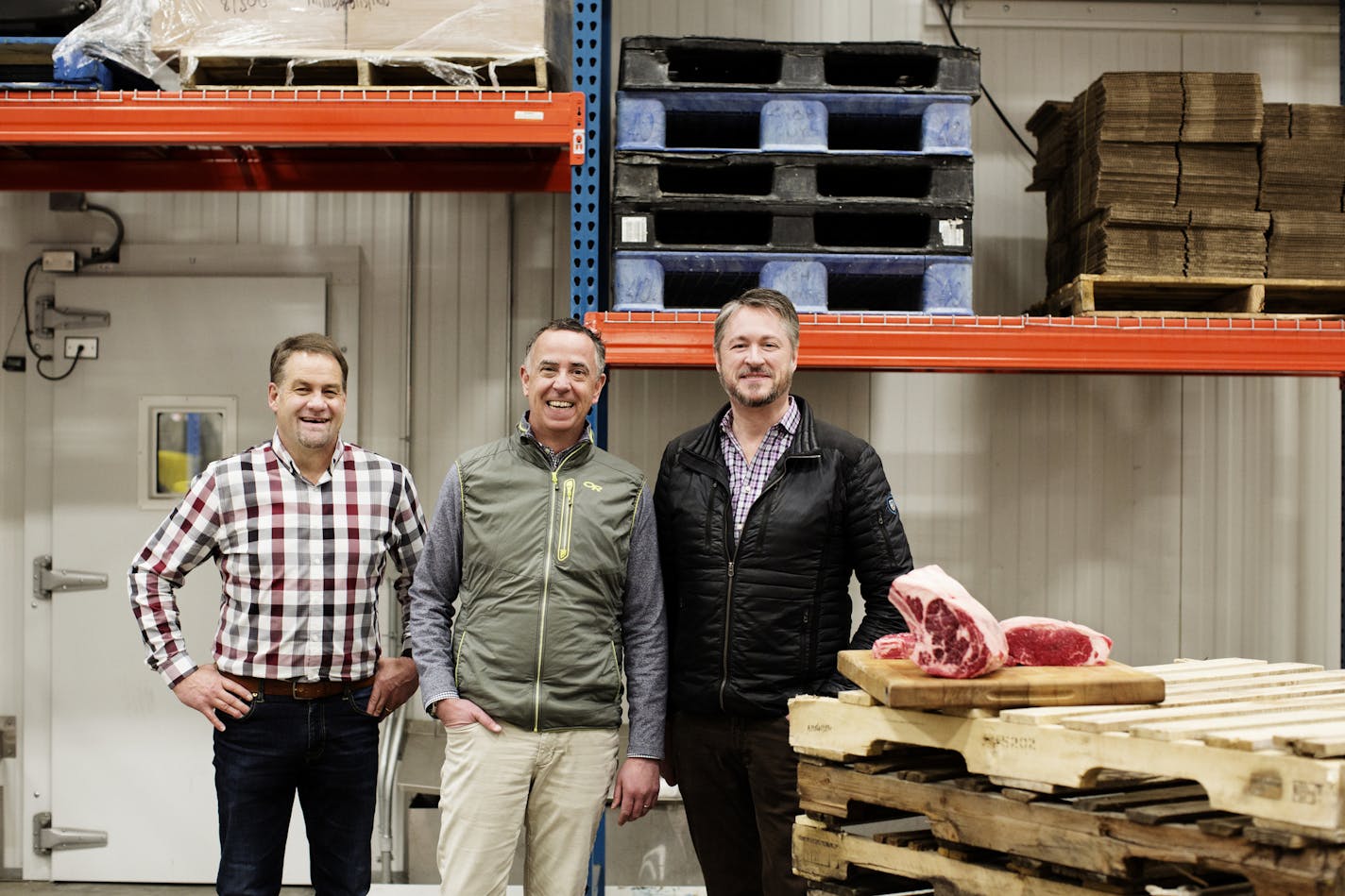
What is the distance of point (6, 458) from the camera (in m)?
5.32

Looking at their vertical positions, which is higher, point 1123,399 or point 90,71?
point 90,71

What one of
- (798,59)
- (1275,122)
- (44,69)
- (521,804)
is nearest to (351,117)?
(44,69)

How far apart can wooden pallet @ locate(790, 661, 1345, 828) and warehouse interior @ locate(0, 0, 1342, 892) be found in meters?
2.57

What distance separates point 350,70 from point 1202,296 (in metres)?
3.66

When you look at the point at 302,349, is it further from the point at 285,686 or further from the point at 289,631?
the point at 285,686

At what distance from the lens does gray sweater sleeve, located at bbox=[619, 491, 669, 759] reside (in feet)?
10.2

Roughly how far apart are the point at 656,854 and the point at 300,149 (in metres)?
3.53

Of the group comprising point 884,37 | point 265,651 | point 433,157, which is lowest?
point 265,651

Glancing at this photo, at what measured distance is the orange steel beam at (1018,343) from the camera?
13.1ft

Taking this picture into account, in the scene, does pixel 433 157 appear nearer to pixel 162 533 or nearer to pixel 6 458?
pixel 162 533

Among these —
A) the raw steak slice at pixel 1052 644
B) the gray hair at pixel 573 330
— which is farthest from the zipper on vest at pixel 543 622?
the raw steak slice at pixel 1052 644

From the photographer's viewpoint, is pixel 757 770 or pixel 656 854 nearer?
pixel 757 770

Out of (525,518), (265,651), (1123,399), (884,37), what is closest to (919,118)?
(884,37)

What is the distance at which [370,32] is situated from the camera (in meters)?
3.84
